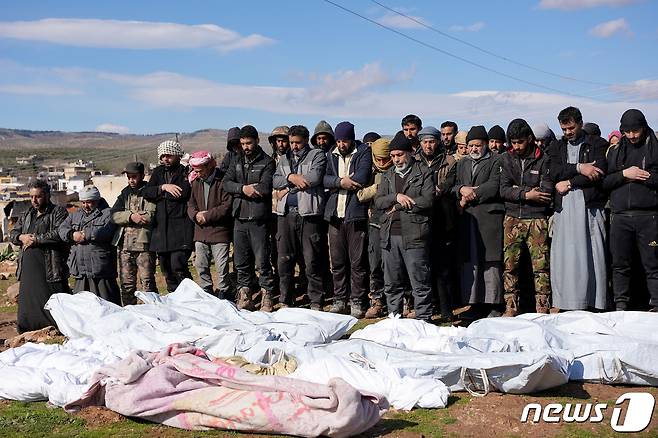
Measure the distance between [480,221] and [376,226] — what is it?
1190 millimetres

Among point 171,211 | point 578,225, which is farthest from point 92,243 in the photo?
point 578,225

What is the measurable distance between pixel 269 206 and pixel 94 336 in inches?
108

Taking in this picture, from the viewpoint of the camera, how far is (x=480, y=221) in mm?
8500

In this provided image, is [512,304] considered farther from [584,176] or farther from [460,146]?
[460,146]

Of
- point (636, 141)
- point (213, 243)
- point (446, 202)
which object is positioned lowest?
point (213, 243)

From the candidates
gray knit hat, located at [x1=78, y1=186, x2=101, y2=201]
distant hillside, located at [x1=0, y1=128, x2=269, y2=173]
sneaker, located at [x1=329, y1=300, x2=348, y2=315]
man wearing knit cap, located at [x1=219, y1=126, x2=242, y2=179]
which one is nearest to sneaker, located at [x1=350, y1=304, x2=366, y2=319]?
sneaker, located at [x1=329, y1=300, x2=348, y2=315]

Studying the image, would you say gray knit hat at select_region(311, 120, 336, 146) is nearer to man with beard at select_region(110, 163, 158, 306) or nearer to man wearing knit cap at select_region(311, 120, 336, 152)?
man wearing knit cap at select_region(311, 120, 336, 152)

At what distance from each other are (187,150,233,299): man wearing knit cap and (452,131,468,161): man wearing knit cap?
9.43ft

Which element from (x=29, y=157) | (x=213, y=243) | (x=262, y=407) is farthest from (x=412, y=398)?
(x=29, y=157)

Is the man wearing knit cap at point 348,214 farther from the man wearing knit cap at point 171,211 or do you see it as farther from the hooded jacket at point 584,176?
the hooded jacket at point 584,176

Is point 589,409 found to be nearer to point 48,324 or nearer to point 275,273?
point 275,273

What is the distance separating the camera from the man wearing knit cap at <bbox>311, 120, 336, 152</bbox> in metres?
9.48

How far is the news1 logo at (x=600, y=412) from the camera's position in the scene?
5262 millimetres

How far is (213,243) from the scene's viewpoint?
9547mm
